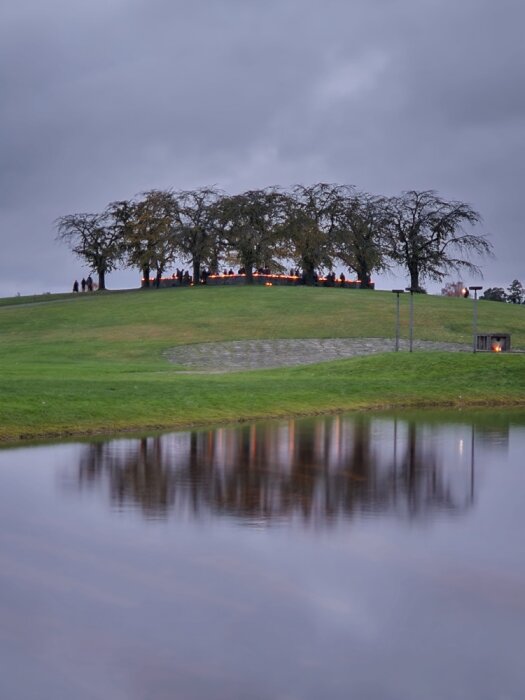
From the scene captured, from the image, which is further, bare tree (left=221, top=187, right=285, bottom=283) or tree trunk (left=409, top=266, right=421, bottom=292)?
tree trunk (left=409, top=266, right=421, bottom=292)

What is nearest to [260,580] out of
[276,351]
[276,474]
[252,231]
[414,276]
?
[276,474]

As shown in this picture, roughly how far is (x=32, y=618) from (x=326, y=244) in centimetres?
9261

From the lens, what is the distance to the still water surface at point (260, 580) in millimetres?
6941

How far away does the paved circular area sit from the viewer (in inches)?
1939

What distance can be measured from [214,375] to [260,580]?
29.0 m

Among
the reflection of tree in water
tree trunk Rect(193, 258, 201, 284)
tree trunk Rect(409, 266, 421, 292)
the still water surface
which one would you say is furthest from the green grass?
tree trunk Rect(409, 266, 421, 292)

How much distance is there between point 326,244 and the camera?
9962cm

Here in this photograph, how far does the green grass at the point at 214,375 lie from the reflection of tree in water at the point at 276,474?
3.09 m

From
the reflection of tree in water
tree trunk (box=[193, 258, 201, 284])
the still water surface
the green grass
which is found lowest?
the still water surface

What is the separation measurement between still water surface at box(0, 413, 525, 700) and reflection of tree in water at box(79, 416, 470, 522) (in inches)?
2.6

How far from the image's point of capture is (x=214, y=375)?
125ft

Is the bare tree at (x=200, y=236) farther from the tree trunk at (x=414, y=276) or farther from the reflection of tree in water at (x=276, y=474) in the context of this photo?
the reflection of tree in water at (x=276, y=474)

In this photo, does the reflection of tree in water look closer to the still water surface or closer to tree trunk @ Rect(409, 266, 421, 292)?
the still water surface

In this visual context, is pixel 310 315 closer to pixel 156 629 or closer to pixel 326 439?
pixel 326 439
